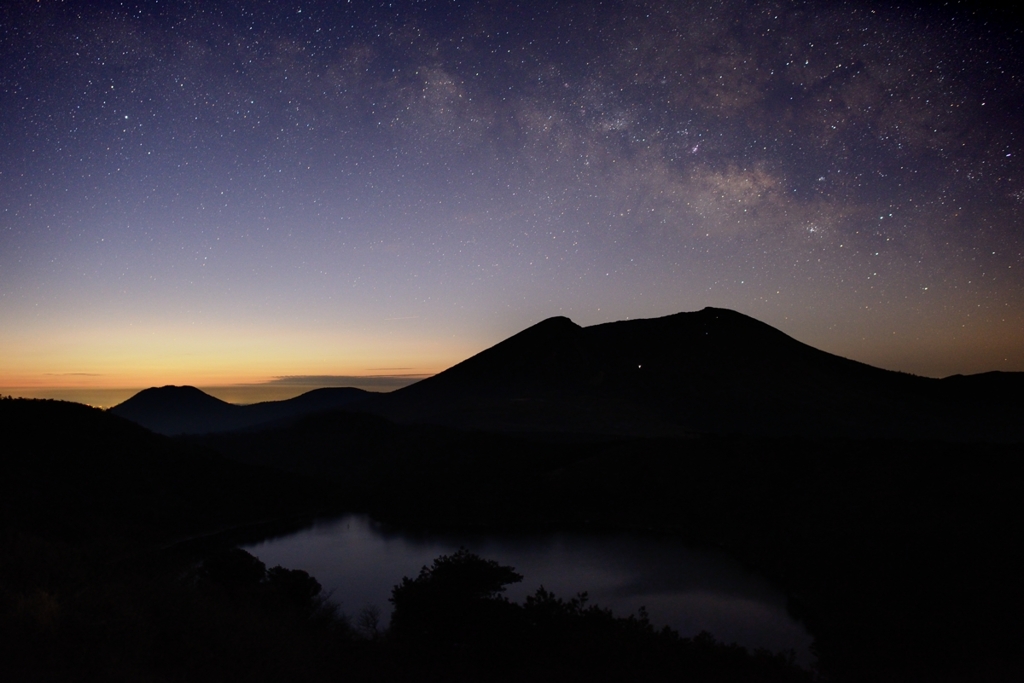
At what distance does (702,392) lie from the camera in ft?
504

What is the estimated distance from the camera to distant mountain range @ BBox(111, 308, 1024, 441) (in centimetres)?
12562

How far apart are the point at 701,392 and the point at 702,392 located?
0.35 meters

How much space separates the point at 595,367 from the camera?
17562cm

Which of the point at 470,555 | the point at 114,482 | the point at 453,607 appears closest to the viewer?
the point at 453,607

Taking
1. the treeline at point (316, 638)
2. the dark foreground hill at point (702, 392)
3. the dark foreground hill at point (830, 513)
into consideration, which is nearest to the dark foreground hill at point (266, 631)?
the treeline at point (316, 638)

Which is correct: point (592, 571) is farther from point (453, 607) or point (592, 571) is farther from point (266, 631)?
point (266, 631)

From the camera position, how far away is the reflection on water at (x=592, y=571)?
28.3 meters

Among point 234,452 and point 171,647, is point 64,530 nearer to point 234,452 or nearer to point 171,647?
point 171,647

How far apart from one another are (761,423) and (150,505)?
402 ft

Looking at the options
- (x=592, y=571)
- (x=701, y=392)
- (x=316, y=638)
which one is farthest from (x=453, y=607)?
(x=701, y=392)

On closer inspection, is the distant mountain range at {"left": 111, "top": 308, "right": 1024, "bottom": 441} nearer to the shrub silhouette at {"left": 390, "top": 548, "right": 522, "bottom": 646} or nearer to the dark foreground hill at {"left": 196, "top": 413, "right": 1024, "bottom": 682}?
the dark foreground hill at {"left": 196, "top": 413, "right": 1024, "bottom": 682}

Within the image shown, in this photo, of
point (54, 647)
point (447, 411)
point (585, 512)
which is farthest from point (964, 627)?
point (447, 411)

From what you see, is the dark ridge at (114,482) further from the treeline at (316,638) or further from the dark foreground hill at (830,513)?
the treeline at (316,638)

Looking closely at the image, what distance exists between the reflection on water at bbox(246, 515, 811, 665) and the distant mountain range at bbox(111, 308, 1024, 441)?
197 feet
